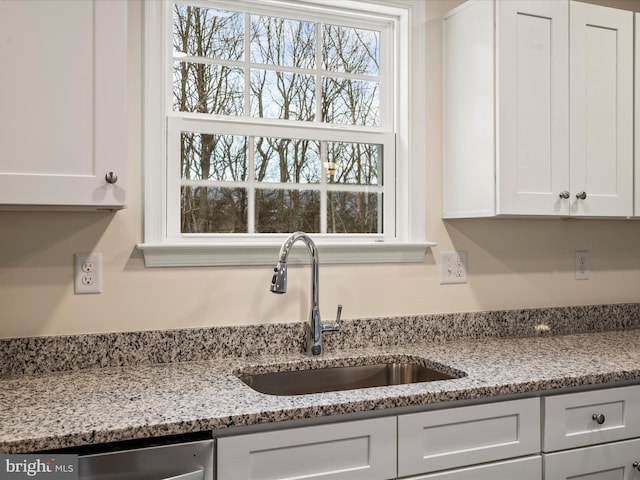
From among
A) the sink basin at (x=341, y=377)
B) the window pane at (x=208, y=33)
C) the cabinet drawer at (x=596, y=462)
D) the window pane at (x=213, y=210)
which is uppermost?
the window pane at (x=208, y=33)

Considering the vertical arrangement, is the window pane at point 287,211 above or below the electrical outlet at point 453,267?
above

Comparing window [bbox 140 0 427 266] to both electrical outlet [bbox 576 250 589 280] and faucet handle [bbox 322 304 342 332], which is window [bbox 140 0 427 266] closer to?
faucet handle [bbox 322 304 342 332]

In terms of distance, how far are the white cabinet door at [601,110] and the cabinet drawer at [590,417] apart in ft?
2.14

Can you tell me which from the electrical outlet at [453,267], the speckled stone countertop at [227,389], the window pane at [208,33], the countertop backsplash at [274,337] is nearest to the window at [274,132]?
the window pane at [208,33]

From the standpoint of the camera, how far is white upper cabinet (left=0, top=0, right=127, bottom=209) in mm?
1408

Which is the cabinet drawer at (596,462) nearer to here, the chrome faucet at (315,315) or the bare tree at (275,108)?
the chrome faucet at (315,315)

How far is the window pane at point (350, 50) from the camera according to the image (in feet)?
7.29

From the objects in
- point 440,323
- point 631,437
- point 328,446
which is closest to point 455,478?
point 328,446

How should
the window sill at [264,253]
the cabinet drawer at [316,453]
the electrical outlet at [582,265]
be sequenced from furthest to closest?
the electrical outlet at [582,265]
the window sill at [264,253]
the cabinet drawer at [316,453]

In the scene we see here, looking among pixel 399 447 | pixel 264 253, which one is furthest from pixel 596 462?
pixel 264 253

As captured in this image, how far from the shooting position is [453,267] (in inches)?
89.9

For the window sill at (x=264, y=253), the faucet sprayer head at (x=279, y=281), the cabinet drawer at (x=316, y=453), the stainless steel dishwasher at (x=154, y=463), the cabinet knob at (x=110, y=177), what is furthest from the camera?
the window sill at (x=264, y=253)

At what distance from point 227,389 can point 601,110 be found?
159 centimetres

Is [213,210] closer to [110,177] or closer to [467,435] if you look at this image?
[110,177]
